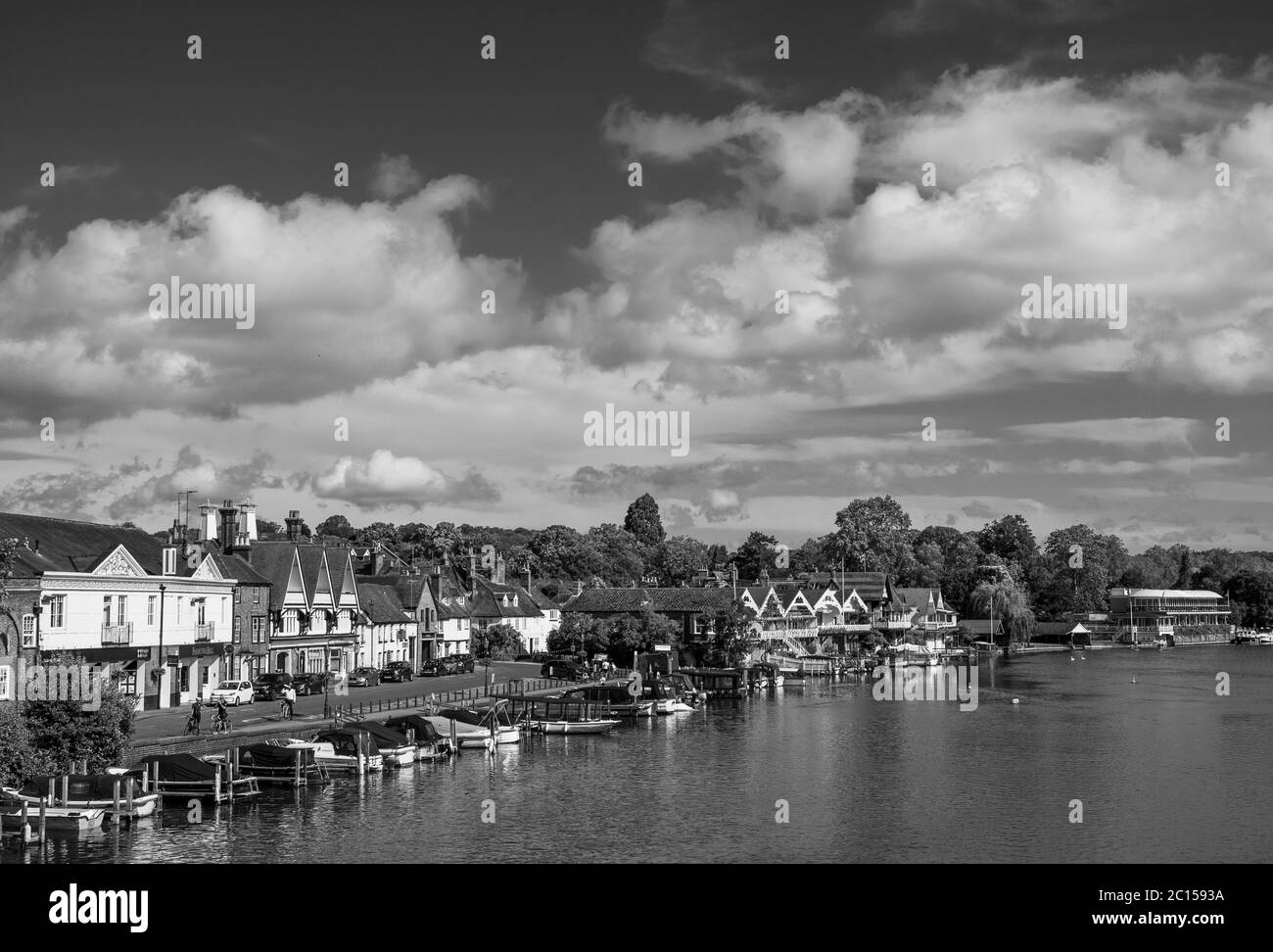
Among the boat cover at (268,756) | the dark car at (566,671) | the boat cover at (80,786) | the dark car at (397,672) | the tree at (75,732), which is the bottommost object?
the dark car at (566,671)

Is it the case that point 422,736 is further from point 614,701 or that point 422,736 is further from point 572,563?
point 572,563

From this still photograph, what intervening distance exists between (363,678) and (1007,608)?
125200 mm

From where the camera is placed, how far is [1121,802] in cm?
Result: 5241

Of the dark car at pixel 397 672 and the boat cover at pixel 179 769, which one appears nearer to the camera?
the boat cover at pixel 179 769

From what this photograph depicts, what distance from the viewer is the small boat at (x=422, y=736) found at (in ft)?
205

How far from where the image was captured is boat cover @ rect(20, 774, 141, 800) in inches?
1734

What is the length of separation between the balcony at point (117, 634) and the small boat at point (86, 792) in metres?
22.7

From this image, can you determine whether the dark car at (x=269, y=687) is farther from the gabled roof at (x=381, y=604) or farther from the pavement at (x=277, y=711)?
the gabled roof at (x=381, y=604)

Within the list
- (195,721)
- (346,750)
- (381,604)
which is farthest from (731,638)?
(195,721)

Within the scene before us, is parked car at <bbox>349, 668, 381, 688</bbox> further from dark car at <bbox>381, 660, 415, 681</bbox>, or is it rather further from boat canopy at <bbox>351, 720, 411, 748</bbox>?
boat canopy at <bbox>351, 720, 411, 748</bbox>

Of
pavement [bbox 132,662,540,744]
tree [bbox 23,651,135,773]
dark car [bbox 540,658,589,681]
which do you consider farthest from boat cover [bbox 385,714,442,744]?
dark car [bbox 540,658,589,681]

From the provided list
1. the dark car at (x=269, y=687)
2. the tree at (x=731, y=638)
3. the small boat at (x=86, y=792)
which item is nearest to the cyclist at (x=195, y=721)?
the small boat at (x=86, y=792)
